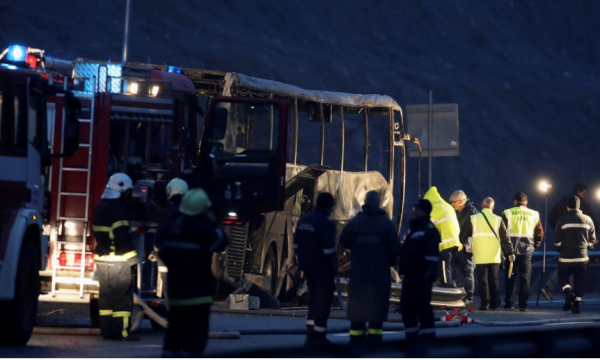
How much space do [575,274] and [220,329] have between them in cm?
760

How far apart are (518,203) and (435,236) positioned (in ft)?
27.6

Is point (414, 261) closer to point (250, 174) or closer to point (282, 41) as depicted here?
point (250, 174)

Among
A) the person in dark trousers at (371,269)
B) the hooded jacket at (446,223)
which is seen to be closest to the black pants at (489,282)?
the hooded jacket at (446,223)

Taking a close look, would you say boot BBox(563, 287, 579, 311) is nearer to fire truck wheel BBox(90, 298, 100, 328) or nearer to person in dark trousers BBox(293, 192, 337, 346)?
person in dark trousers BBox(293, 192, 337, 346)

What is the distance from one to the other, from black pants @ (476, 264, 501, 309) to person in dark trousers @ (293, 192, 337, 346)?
7515mm

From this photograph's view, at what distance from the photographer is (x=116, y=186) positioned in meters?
11.8

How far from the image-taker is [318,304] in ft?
38.4

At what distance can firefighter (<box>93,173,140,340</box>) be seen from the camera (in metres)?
11.7

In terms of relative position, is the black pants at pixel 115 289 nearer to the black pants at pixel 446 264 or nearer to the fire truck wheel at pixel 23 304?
the fire truck wheel at pixel 23 304

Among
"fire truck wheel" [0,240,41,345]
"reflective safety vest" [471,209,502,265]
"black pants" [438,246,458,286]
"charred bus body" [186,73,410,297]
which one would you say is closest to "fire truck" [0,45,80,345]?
"fire truck wheel" [0,240,41,345]

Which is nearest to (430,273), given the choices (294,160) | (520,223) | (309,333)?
(309,333)

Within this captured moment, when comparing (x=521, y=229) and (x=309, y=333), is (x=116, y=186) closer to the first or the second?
(x=309, y=333)

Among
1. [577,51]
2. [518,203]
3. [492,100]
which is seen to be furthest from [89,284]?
[577,51]

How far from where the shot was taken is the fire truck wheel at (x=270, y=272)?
61.5 feet
